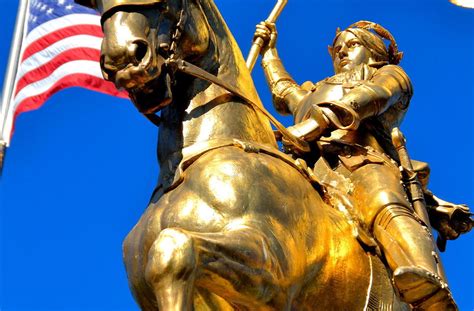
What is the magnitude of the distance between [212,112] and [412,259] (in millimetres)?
→ 1540

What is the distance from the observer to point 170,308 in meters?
4.85

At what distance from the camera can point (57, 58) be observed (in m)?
10.8

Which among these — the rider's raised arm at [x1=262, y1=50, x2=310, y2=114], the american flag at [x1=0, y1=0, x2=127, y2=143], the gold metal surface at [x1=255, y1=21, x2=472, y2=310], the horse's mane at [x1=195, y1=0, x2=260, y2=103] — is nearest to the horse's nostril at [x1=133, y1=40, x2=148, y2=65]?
the horse's mane at [x1=195, y1=0, x2=260, y2=103]

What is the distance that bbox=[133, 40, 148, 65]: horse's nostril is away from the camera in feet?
18.1

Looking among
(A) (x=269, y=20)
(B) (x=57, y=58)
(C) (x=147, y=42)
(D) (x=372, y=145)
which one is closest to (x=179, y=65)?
(C) (x=147, y=42)

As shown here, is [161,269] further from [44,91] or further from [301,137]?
[44,91]

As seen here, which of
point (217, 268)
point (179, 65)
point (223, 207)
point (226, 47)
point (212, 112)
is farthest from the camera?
point (226, 47)

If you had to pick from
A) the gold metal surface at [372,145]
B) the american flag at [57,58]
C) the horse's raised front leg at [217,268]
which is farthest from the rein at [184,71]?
the american flag at [57,58]

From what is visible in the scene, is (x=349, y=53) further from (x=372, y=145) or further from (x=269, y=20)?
(x=372, y=145)

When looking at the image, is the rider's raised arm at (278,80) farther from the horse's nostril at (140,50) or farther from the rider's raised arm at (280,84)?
the horse's nostril at (140,50)

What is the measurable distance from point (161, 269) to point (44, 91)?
6.23 m

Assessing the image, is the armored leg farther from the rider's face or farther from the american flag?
the american flag

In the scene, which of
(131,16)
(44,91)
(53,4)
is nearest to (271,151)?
(131,16)

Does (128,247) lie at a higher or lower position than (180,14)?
lower
